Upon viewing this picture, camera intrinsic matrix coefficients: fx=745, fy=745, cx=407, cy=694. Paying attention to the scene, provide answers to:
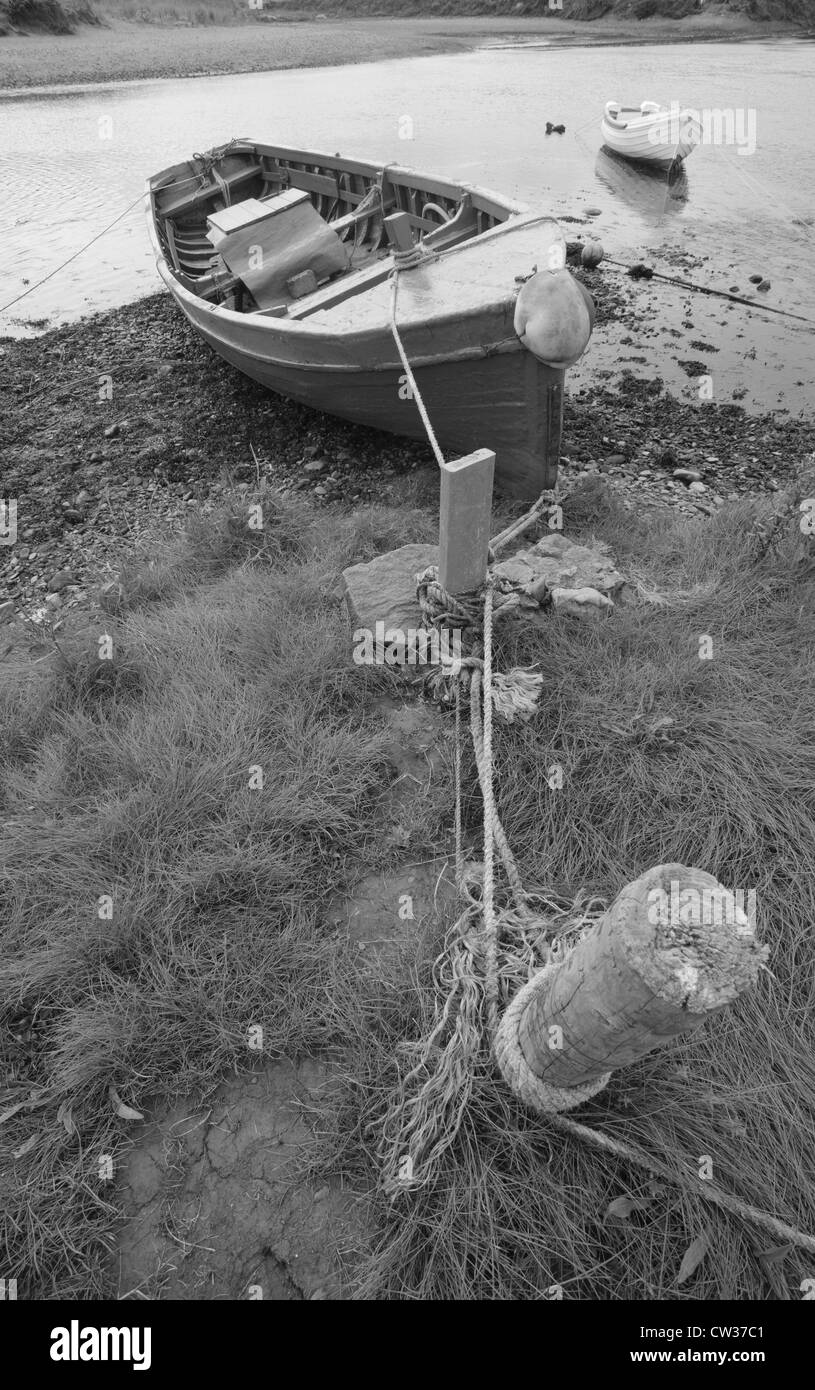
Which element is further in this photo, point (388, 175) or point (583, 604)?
point (388, 175)

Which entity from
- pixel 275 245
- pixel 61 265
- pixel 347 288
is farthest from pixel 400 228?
pixel 61 265

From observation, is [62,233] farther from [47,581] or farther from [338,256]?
[47,581]

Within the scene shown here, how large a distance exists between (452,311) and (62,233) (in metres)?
14.7

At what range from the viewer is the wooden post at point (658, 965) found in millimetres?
1504

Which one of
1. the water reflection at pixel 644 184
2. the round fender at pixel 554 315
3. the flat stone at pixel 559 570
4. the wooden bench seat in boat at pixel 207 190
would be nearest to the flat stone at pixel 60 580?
the flat stone at pixel 559 570

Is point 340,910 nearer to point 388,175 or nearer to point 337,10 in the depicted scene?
point 388,175

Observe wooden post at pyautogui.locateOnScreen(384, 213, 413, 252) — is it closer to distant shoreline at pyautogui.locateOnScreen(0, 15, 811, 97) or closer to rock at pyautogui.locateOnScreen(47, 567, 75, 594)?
rock at pyautogui.locateOnScreen(47, 567, 75, 594)

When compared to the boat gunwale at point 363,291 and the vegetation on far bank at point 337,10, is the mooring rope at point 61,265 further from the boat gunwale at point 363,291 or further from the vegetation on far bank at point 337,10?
the vegetation on far bank at point 337,10

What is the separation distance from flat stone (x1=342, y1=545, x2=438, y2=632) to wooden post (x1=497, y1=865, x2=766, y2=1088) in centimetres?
274

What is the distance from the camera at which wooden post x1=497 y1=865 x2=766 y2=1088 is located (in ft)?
4.93

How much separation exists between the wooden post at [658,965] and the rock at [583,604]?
268 centimetres

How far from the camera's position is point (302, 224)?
864 cm

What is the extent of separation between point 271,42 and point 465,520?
52685mm
